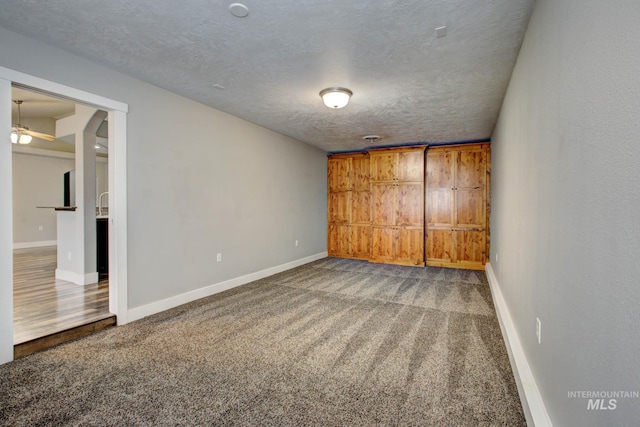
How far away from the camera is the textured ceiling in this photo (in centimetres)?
205

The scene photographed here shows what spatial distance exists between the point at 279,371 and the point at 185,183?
2.53 metres

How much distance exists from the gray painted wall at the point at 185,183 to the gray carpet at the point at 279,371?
0.63 m

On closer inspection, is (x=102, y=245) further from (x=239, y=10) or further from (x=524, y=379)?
(x=524, y=379)

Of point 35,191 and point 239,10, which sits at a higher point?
point 239,10

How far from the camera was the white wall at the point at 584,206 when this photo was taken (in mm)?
809

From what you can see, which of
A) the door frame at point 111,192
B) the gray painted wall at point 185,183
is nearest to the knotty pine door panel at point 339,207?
the gray painted wall at point 185,183

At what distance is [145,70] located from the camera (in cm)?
299

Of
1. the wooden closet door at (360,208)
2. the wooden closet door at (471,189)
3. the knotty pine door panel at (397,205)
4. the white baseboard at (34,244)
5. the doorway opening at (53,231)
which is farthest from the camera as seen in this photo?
the white baseboard at (34,244)

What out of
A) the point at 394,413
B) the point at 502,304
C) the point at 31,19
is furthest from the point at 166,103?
the point at 502,304

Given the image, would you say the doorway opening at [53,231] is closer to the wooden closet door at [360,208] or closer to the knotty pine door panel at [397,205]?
the wooden closet door at [360,208]

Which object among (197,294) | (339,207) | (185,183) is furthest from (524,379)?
(339,207)

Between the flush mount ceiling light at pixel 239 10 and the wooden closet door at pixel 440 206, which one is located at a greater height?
the flush mount ceiling light at pixel 239 10

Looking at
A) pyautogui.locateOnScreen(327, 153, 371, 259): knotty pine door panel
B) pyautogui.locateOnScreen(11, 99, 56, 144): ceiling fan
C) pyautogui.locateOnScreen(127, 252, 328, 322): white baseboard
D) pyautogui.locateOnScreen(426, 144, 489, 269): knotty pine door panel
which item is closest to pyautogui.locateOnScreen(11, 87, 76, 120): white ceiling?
pyautogui.locateOnScreen(11, 99, 56, 144): ceiling fan

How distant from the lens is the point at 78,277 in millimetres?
4395
